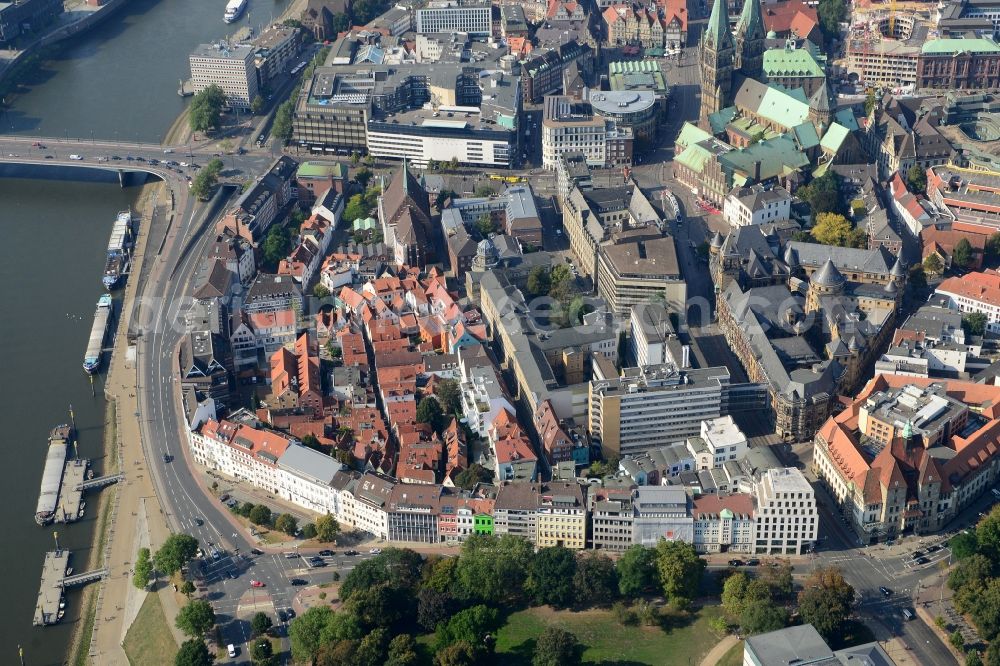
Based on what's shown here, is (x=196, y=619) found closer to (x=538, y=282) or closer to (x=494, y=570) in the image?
(x=494, y=570)

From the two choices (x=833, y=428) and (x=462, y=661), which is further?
(x=833, y=428)

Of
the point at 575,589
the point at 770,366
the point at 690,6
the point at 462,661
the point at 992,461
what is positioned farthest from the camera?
the point at 690,6

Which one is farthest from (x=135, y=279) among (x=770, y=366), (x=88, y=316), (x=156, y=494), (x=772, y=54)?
(x=772, y=54)

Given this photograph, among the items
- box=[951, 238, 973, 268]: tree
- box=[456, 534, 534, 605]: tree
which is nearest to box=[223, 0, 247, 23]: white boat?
box=[951, 238, 973, 268]: tree

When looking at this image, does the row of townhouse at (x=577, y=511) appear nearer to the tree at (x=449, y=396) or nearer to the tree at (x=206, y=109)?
the tree at (x=449, y=396)

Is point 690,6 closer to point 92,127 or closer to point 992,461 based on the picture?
point 92,127

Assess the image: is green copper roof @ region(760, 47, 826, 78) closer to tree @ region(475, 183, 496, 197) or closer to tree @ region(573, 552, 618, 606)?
tree @ region(475, 183, 496, 197)

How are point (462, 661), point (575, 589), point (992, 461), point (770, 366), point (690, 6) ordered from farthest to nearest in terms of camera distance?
point (690, 6) → point (770, 366) → point (992, 461) → point (575, 589) → point (462, 661)
